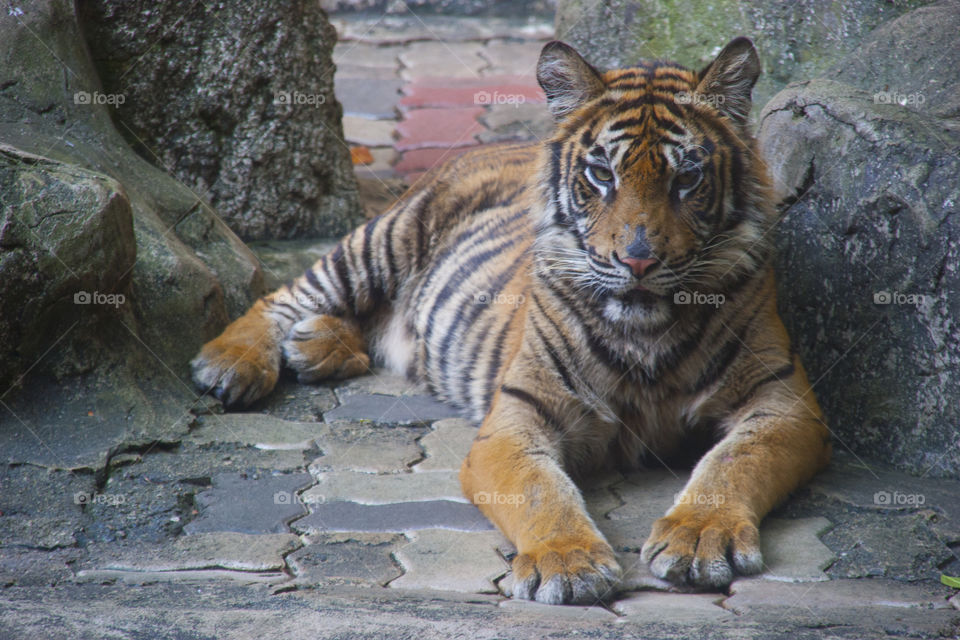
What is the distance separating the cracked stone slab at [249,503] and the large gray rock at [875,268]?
183 centimetres

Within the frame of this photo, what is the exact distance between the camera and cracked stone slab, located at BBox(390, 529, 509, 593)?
2.56 meters

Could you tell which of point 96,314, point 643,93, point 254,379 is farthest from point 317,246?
point 643,93

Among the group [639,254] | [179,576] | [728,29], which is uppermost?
[728,29]

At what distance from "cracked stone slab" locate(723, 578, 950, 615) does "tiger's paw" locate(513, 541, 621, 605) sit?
300mm

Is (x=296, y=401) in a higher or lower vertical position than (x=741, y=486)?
lower

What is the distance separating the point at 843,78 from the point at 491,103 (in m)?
3.90

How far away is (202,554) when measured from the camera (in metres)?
2.71

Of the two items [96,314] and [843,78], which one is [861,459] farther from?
[96,314]

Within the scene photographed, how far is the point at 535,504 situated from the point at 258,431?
1327 mm

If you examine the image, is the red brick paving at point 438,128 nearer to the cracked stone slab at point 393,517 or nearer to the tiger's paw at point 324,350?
the tiger's paw at point 324,350

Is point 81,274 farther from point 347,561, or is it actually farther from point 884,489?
point 884,489

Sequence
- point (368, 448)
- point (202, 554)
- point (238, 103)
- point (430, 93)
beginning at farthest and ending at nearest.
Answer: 1. point (430, 93)
2. point (238, 103)
3. point (368, 448)
4. point (202, 554)

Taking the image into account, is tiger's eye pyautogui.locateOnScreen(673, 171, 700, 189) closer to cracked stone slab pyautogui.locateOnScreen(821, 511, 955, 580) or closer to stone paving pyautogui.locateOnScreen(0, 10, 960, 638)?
stone paving pyautogui.locateOnScreen(0, 10, 960, 638)

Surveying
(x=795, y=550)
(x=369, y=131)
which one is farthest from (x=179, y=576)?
(x=369, y=131)
